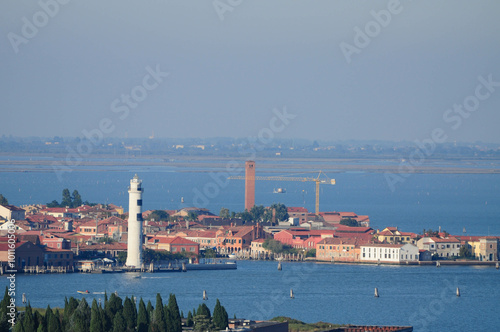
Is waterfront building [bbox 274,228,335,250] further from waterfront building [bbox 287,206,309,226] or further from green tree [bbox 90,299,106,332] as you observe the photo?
green tree [bbox 90,299,106,332]

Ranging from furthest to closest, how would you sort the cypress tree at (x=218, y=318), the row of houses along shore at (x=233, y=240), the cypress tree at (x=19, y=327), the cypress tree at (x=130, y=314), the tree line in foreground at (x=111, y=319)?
the row of houses along shore at (x=233, y=240) < the cypress tree at (x=218, y=318) < the cypress tree at (x=130, y=314) < the tree line in foreground at (x=111, y=319) < the cypress tree at (x=19, y=327)

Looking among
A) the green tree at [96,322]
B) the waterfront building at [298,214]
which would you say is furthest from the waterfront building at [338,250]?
the green tree at [96,322]

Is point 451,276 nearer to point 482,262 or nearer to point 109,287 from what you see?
point 482,262

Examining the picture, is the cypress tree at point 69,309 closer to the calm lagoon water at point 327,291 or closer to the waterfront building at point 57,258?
the calm lagoon water at point 327,291

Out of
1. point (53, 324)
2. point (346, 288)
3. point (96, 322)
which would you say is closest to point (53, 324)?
point (53, 324)

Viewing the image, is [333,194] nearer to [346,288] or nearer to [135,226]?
[135,226]

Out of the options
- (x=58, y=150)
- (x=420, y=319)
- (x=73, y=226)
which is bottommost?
(x=420, y=319)

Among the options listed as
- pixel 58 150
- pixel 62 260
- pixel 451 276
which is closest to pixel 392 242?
pixel 451 276
